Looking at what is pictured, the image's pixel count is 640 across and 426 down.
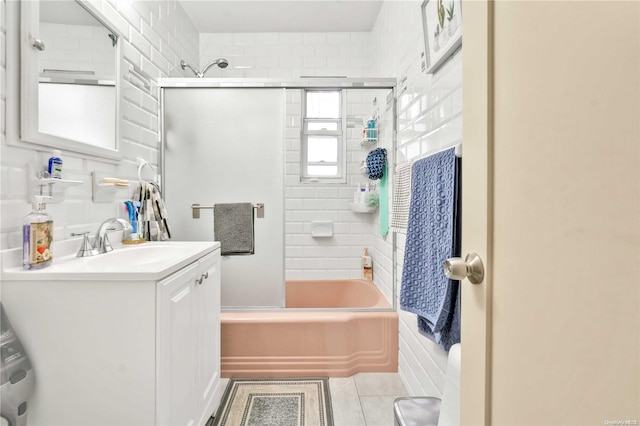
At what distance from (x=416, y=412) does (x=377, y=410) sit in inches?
27.8

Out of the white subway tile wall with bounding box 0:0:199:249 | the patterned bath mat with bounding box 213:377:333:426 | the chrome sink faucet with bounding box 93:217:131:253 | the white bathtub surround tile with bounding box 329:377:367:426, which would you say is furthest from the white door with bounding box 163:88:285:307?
the chrome sink faucet with bounding box 93:217:131:253

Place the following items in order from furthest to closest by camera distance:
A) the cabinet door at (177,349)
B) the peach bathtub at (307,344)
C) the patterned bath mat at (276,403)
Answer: the peach bathtub at (307,344) → the patterned bath mat at (276,403) → the cabinet door at (177,349)

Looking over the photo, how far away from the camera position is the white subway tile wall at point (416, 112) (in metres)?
1.31

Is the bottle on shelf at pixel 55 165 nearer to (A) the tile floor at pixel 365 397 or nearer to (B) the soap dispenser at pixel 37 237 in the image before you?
(B) the soap dispenser at pixel 37 237

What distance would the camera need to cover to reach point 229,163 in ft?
7.22

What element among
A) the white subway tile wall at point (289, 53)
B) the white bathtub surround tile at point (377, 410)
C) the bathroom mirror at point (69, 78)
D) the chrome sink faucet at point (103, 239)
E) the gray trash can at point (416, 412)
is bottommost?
the white bathtub surround tile at point (377, 410)

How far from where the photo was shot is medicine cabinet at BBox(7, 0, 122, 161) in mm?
1096

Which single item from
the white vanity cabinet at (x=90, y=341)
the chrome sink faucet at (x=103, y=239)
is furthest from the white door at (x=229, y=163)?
the white vanity cabinet at (x=90, y=341)

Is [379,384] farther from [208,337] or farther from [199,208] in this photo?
[199,208]

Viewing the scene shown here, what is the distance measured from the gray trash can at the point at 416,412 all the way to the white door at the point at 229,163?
1192mm

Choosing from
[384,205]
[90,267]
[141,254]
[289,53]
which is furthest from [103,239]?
[289,53]

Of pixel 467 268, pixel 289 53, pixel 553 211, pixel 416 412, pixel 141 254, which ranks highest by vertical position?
pixel 289 53

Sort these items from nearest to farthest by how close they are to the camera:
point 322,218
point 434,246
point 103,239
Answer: point 434,246 → point 103,239 → point 322,218

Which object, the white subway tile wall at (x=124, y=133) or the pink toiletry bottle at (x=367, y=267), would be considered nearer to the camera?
the white subway tile wall at (x=124, y=133)
